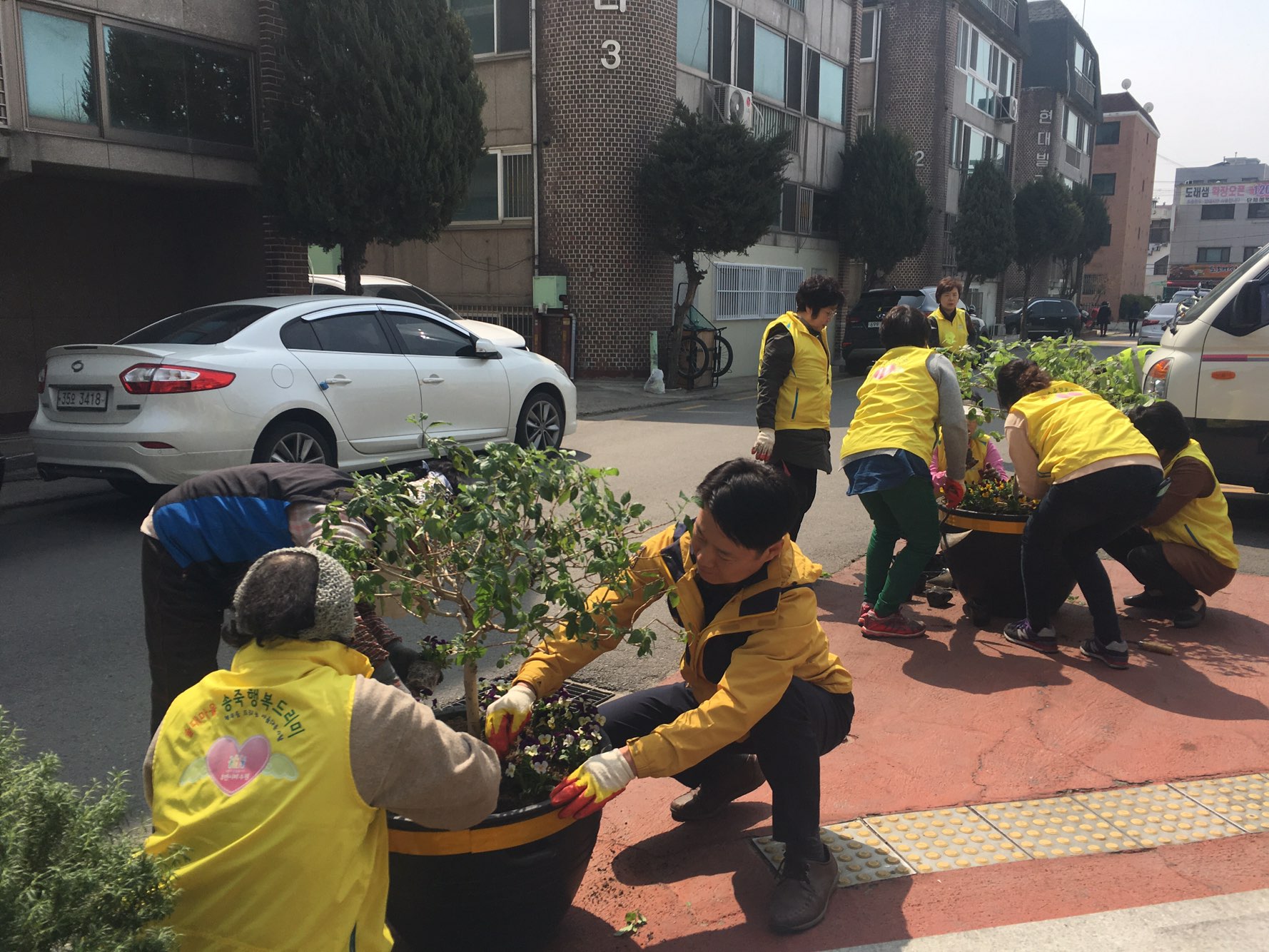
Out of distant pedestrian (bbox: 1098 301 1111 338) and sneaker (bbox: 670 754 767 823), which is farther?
distant pedestrian (bbox: 1098 301 1111 338)

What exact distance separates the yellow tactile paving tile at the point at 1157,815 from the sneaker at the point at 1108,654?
3.50 feet

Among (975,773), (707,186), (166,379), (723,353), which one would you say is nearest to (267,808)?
(975,773)

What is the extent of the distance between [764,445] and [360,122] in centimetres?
865

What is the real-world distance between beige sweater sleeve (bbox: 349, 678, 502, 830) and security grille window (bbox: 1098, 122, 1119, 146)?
7302cm

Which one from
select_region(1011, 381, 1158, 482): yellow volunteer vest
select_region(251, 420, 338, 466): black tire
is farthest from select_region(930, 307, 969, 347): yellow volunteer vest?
select_region(251, 420, 338, 466): black tire

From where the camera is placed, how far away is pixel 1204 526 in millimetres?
5227

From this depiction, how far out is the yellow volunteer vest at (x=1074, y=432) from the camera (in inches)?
179

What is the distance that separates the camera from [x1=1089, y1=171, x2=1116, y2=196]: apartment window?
65062mm

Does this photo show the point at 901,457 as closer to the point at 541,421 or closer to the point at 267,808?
the point at 267,808

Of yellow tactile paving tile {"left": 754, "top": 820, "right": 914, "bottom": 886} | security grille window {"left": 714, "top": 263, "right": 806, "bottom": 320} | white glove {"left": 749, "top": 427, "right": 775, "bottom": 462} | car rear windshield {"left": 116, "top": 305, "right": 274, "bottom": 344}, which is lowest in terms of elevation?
yellow tactile paving tile {"left": 754, "top": 820, "right": 914, "bottom": 886}

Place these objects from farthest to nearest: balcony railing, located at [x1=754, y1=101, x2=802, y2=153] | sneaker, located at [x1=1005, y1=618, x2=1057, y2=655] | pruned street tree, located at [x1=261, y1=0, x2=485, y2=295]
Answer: balcony railing, located at [x1=754, y1=101, x2=802, y2=153] → pruned street tree, located at [x1=261, y1=0, x2=485, y2=295] → sneaker, located at [x1=1005, y1=618, x2=1057, y2=655]

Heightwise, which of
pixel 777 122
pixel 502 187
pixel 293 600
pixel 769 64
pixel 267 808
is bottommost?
pixel 267 808

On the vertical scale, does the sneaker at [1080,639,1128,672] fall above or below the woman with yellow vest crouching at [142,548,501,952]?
below

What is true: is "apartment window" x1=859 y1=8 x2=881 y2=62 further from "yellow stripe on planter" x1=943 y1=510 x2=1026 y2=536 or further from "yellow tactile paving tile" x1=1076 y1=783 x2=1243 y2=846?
"yellow tactile paving tile" x1=1076 y1=783 x2=1243 y2=846
